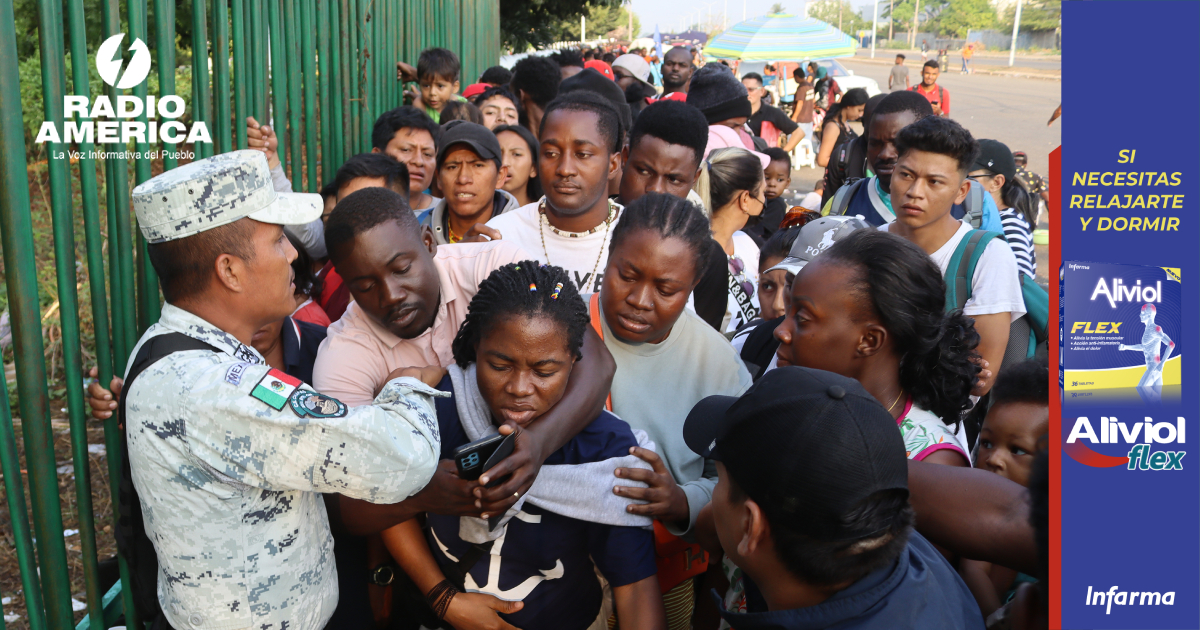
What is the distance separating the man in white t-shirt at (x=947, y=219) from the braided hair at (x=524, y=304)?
66.2 inches

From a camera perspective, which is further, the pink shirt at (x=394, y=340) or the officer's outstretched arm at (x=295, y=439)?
the pink shirt at (x=394, y=340)

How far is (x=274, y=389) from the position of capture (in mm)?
1664

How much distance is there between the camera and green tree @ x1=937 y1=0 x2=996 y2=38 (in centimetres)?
6375

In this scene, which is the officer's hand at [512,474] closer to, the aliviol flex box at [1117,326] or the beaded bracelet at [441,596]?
the beaded bracelet at [441,596]

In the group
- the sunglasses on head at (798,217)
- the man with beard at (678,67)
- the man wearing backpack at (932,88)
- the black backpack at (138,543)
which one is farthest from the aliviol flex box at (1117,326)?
the man wearing backpack at (932,88)

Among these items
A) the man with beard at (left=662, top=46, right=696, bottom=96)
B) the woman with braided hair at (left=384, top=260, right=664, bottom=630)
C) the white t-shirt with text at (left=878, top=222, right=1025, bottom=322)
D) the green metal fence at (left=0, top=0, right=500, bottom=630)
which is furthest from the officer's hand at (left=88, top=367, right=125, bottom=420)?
the man with beard at (left=662, top=46, right=696, bottom=96)

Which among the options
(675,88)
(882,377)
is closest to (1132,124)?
(882,377)

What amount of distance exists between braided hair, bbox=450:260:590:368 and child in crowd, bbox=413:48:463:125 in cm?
366

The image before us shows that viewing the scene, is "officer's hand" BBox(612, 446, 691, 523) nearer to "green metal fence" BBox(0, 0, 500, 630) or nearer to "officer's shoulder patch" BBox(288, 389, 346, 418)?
"officer's shoulder patch" BBox(288, 389, 346, 418)

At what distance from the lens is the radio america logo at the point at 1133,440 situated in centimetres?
111

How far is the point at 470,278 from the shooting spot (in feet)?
8.81

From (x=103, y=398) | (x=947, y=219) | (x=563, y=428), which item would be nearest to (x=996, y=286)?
(x=947, y=219)

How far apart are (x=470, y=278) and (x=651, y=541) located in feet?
3.52

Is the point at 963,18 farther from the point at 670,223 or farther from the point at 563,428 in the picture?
the point at 563,428
